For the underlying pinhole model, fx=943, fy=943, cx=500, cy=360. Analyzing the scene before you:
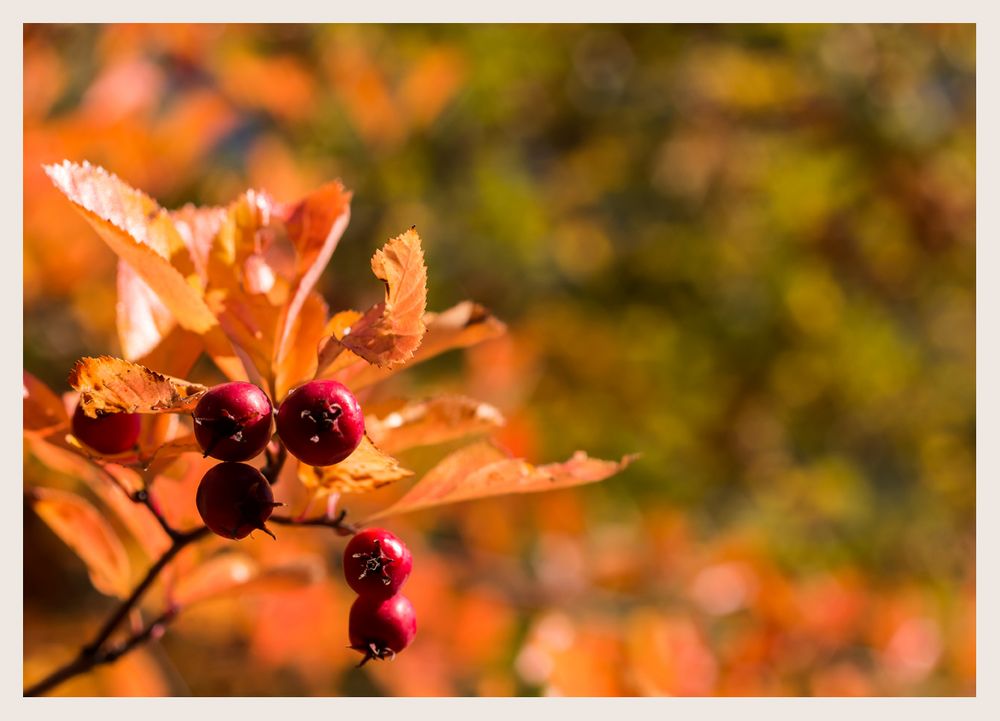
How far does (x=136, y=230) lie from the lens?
56cm

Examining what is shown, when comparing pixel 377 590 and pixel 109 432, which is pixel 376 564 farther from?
pixel 109 432

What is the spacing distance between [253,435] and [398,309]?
3.9 inches

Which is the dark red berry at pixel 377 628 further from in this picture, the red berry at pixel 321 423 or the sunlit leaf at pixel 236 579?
the sunlit leaf at pixel 236 579

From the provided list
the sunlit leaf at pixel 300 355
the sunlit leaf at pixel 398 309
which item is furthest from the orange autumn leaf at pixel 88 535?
the sunlit leaf at pixel 398 309

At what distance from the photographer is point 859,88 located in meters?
2.57

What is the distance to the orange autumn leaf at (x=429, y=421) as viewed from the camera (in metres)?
0.62

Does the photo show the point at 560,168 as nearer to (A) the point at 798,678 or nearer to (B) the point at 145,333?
(A) the point at 798,678

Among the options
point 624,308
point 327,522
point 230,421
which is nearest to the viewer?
point 230,421

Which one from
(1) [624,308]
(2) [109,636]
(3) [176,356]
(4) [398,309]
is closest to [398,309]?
(4) [398,309]

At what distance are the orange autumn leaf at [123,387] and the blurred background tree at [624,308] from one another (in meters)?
0.70

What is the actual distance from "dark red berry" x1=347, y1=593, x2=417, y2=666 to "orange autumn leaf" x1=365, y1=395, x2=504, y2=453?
107 mm

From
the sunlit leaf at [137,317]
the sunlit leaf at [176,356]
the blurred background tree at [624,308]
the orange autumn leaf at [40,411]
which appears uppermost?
the sunlit leaf at [137,317]

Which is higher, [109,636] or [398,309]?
[398,309]
